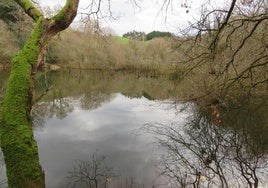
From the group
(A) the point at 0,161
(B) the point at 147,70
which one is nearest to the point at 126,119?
(A) the point at 0,161

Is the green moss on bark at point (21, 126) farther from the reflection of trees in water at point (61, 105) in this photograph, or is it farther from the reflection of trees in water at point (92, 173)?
the reflection of trees in water at point (61, 105)

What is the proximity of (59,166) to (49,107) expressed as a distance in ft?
27.7

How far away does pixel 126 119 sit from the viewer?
14.0m

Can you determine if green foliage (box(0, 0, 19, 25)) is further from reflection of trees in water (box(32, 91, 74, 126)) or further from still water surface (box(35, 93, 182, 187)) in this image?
still water surface (box(35, 93, 182, 187))

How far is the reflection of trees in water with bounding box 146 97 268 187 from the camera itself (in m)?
6.63

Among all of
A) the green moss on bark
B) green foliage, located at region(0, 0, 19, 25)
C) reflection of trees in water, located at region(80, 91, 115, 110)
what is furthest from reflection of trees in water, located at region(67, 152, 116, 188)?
green foliage, located at region(0, 0, 19, 25)

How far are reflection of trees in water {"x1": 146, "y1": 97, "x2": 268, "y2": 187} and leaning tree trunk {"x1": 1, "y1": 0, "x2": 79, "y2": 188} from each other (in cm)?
343

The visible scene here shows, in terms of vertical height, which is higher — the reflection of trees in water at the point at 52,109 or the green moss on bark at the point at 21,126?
the green moss on bark at the point at 21,126

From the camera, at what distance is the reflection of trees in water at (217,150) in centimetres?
663

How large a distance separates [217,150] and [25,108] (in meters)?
6.47

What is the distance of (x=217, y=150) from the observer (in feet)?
27.0

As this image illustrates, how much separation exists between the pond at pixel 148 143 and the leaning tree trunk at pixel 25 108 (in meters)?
0.29

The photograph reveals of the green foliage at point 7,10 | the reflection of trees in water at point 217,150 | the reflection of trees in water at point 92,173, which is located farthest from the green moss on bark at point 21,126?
the green foliage at point 7,10

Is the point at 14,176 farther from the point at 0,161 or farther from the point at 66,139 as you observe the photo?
the point at 66,139
